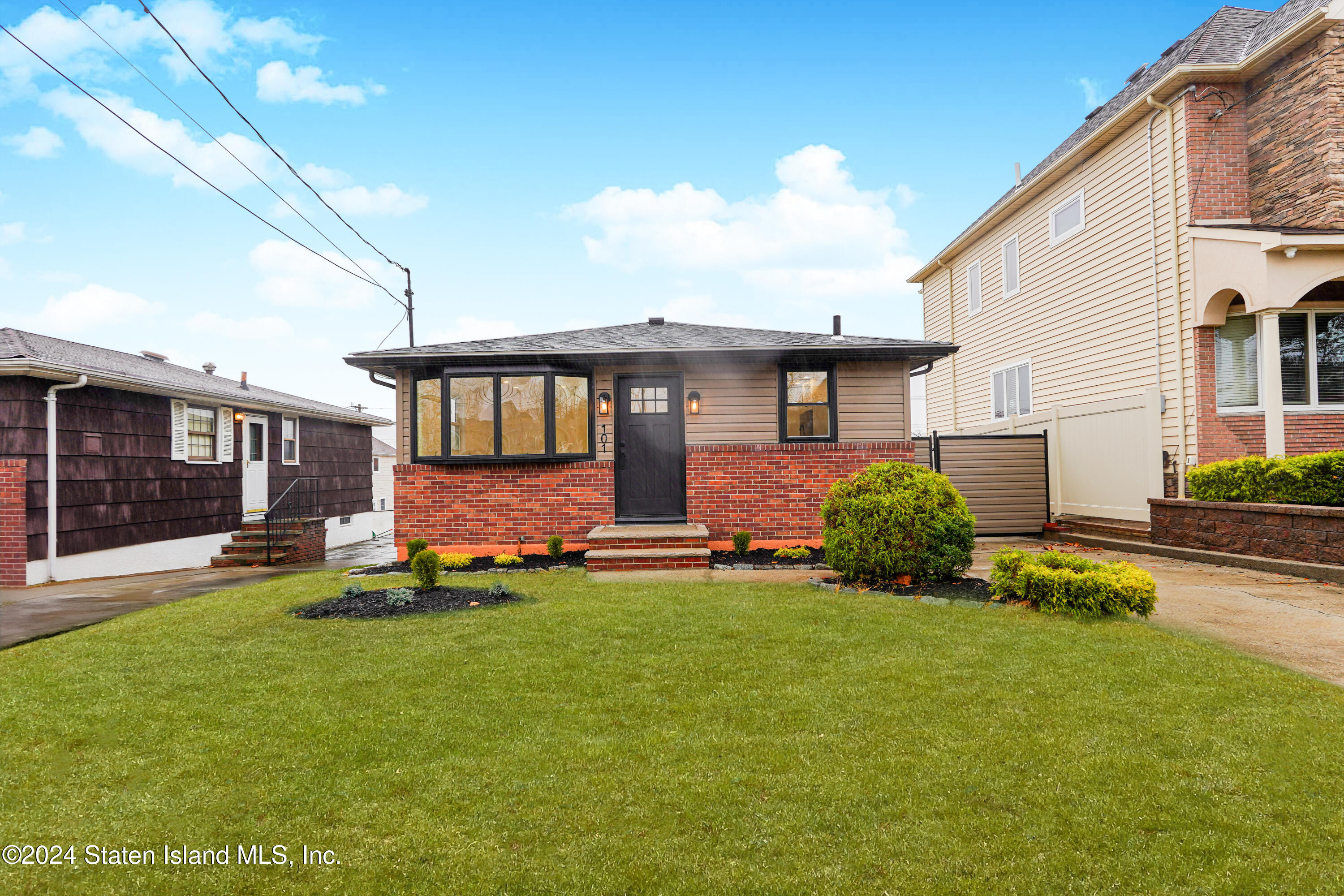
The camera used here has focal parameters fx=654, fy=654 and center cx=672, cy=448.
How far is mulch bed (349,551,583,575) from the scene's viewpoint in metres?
8.79

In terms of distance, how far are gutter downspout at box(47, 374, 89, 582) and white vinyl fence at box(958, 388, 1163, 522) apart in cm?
1678

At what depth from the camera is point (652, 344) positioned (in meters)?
10.2

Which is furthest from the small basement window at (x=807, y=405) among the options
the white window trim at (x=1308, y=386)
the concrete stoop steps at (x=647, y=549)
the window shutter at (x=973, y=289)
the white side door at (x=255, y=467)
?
the white side door at (x=255, y=467)

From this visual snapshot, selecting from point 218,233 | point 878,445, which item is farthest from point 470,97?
point 878,445

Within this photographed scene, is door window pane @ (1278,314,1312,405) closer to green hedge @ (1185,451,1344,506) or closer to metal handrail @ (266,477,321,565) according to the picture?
green hedge @ (1185,451,1344,506)

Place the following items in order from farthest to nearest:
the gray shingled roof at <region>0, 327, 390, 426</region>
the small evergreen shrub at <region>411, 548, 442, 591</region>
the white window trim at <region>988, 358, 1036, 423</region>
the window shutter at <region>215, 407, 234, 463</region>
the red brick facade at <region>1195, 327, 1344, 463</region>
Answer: the window shutter at <region>215, 407, 234, 463</region> → the white window trim at <region>988, 358, 1036, 423</region> → the gray shingled roof at <region>0, 327, 390, 426</region> → the red brick facade at <region>1195, 327, 1344, 463</region> → the small evergreen shrub at <region>411, 548, 442, 591</region>

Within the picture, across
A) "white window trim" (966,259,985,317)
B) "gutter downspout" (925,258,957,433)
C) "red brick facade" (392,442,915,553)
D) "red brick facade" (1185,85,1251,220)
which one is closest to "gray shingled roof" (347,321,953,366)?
"red brick facade" (392,442,915,553)

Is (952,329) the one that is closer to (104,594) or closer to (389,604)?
(389,604)

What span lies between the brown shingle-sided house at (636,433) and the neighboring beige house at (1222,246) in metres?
3.68

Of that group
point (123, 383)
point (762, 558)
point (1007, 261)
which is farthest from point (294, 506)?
point (1007, 261)

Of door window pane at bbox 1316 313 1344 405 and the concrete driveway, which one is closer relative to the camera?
the concrete driveway

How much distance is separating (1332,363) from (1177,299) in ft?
7.78

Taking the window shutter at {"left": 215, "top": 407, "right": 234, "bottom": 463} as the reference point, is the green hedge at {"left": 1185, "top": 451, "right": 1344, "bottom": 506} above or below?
below

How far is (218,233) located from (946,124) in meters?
17.7
